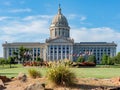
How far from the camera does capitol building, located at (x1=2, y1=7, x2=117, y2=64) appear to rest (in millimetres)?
160000

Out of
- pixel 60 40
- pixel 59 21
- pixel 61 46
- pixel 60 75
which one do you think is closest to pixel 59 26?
pixel 59 21

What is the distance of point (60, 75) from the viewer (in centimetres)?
1348

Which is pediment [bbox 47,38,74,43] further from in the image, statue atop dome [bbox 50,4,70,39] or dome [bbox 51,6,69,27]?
dome [bbox 51,6,69,27]

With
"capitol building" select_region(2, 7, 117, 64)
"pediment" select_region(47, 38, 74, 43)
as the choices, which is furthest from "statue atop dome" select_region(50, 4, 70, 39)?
"pediment" select_region(47, 38, 74, 43)

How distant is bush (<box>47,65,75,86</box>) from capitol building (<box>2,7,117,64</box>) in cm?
14324

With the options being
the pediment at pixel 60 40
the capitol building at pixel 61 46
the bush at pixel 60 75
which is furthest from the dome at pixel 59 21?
the bush at pixel 60 75

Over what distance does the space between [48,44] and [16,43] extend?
1945 centimetres

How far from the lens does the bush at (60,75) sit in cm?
1345

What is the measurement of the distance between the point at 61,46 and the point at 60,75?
486 feet

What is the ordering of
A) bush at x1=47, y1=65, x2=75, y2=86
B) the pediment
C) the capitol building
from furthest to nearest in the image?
1. the capitol building
2. the pediment
3. bush at x1=47, y1=65, x2=75, y2=86

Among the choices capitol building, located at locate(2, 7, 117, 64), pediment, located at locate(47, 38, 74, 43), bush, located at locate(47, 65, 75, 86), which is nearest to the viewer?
bush, located at locate(47, 65, 75, 86)

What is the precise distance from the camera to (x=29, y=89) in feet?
40.3

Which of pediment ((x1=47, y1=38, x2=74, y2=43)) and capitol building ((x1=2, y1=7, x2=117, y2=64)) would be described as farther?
capitol building ((x1=2, y1=7, x2=117, y2=64))

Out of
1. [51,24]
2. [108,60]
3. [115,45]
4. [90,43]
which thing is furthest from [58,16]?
[108,60]
